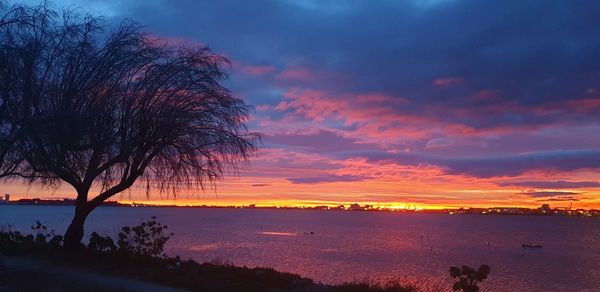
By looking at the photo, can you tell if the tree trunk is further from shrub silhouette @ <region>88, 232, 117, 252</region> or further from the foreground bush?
shrub silhouette @ <region>88, 232, 117, 252</region>

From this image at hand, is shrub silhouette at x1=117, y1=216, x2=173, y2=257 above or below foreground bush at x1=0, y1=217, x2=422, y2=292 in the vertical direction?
above

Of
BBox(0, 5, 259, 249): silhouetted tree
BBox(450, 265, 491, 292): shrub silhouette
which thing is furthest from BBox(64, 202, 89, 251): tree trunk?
BBox(450, 265, 491, 292): shrub silhouette

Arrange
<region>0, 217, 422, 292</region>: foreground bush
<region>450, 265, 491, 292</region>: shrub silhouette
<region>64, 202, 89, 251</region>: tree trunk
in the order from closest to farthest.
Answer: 1. <region>450, 265, 491, 292</region>: shrub silhouette
2. <region>0, 217, 422, 292</region>: foreground bush
3. <region>64, 202, 89, 251</region>: tree trunk

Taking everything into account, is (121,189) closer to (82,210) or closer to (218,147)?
(82,210)

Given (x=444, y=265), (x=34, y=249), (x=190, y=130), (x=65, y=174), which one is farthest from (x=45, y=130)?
(x=444, y=265)

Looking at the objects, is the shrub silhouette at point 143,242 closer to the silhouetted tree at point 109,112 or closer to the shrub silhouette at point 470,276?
the silhouetted tree at point 109,112

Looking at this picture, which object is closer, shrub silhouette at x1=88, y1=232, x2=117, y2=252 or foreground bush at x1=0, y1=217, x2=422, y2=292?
foreground bush at x1=0, y1=217, x2=422, y2=292

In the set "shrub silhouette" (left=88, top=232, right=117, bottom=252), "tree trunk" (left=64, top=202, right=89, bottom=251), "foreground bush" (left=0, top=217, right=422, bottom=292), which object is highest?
"tree trunk" (left=64, top=202, right=89, bottom=251)

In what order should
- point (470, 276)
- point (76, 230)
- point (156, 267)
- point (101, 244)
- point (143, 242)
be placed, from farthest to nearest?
point (101, 244)
point (143, 242)
point (76, 230)
point (156, 267)
point (470, 276)

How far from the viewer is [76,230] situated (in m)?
19.3

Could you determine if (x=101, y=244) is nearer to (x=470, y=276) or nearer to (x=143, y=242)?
(x=143, y=242)

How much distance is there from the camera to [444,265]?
54.7 metres

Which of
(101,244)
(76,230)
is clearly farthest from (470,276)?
Answer: (76,230)

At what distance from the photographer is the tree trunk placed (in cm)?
1930
